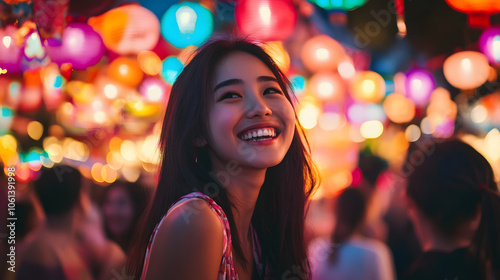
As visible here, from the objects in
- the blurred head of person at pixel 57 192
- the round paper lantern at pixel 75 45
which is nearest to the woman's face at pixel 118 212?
the blurred head of person at pixel 57 192

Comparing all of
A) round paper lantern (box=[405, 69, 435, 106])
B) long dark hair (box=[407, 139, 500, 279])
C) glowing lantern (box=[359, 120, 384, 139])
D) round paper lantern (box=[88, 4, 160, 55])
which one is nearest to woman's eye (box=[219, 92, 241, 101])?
long dark hair (box=[407, 139, 500, 279])

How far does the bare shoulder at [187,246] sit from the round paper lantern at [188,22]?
233cm

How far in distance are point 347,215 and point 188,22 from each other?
1785 millimetres

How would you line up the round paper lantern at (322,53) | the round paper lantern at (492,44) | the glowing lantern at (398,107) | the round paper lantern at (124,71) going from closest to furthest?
the round paper lantern at (492,44) → the round paper lantern at (322,53) → the round paper lantern at (124,71) → the glowing lantern at (398,107)

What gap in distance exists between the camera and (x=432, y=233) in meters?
1.90

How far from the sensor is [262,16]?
321 centimetres

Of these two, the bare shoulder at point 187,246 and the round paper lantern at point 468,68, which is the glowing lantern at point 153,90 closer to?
the round paper lantern at point 468,68

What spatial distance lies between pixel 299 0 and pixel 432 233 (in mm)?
3381

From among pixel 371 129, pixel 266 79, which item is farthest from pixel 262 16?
pixel 371 129

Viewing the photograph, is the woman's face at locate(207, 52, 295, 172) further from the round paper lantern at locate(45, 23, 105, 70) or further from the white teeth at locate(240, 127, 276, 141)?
the round paper lantern at locate(45, 23, 105, 70)

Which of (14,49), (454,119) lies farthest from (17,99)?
(454,119)

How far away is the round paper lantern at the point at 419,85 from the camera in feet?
16.5

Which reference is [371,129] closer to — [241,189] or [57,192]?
[57,192]

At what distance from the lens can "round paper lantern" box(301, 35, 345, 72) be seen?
4.54 meters
